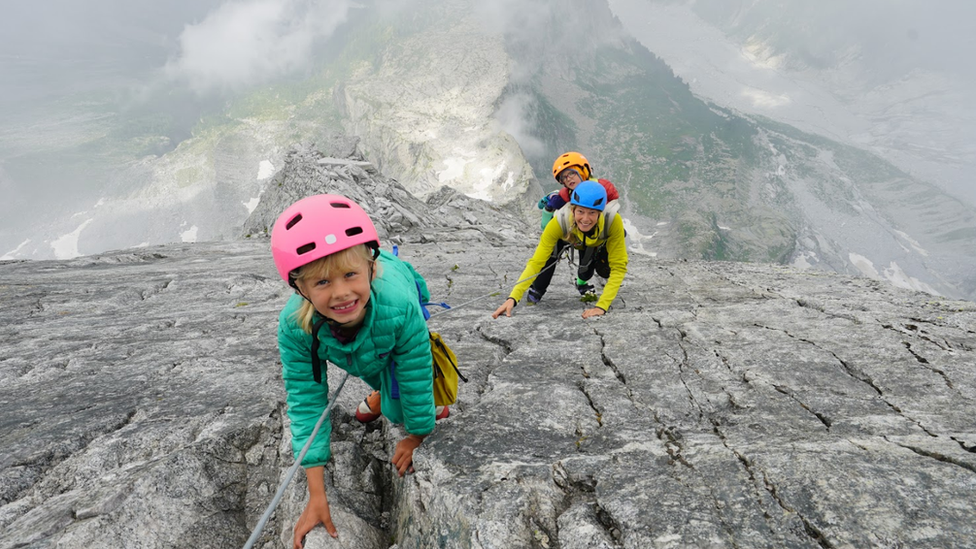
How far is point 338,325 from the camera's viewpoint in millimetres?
3658

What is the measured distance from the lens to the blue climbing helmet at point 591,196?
7.65m

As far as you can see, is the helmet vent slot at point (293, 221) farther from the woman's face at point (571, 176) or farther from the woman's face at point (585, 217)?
the woman's face at point (571, 176)

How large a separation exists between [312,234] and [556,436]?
130 inches

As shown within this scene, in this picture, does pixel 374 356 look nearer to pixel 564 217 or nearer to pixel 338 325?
pixel 338 325

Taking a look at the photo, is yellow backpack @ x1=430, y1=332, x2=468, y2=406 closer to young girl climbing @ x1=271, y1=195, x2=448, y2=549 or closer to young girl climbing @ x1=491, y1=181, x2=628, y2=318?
young girl climbing @ x1=271, y1=195, x2=448, y2=549

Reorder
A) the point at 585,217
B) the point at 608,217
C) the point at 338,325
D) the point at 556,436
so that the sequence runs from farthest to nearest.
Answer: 1. the point at 608,217
2. the point at 585,217
3. the point at 556,436
4. the point at 338,325

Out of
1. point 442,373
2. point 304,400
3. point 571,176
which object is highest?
point 571,176

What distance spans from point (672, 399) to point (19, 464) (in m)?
7.10

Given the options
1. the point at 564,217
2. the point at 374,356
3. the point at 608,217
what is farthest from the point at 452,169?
the point at 374,356

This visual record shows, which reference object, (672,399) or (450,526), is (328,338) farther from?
(672,399)

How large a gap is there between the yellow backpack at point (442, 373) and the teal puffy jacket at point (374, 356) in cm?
44

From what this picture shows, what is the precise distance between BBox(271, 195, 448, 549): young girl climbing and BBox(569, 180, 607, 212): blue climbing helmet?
4258 millimetres

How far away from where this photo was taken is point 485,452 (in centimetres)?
445

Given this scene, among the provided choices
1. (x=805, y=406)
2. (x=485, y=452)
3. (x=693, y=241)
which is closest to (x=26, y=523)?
(x=485, y=452)
